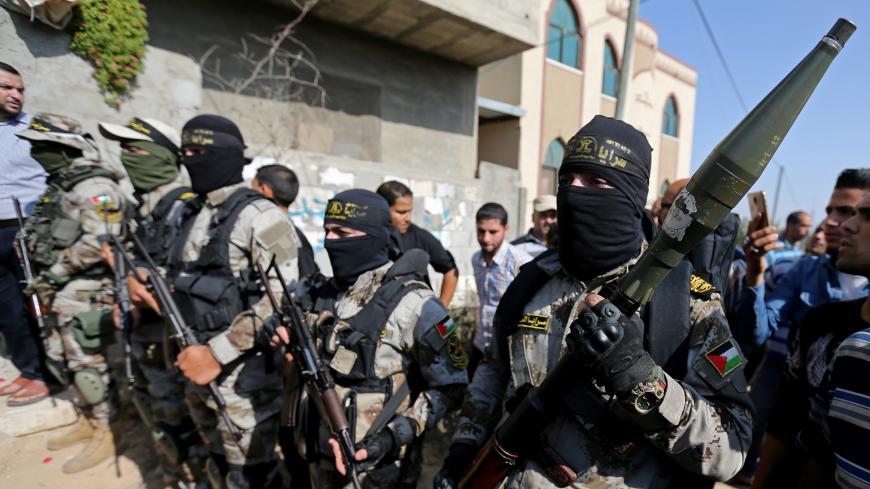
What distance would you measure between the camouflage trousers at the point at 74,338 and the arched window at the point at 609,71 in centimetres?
1548

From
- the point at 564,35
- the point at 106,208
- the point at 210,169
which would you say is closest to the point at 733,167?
the point at 210,169

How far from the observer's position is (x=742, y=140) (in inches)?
36.0

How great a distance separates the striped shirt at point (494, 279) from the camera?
3.53 meters

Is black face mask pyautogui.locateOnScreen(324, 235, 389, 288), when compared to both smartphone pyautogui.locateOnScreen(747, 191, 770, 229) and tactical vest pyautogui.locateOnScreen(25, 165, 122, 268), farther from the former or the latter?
tactical vest pyautogui.locateOnScreen(25, 165, 122, 268)

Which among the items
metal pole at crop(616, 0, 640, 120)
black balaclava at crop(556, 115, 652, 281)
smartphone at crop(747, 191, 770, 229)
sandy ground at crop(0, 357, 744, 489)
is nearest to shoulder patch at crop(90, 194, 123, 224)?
sandy ground at crop(0, 357, 744, 489)

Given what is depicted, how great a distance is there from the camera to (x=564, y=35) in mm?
13227

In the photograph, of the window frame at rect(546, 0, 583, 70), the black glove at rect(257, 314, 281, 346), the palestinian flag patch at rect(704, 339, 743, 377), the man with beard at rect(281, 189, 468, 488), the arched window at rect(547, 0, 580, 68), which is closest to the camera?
the palestinian flag patch at rect(704, 339, 743, 377)

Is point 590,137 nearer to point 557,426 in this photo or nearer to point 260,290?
point 557,426

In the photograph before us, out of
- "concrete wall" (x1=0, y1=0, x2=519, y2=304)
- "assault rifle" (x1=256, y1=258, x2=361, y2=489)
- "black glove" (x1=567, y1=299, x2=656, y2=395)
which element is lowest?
"assault rifle" (x1=256, y1=258, x2=361, y2=489)

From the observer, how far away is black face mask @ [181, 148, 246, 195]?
276 cm

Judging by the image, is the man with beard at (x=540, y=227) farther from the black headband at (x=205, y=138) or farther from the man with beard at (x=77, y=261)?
the man with beard at (x=77, y=261)

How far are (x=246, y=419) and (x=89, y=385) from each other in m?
2.04

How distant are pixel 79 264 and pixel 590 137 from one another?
3.97m

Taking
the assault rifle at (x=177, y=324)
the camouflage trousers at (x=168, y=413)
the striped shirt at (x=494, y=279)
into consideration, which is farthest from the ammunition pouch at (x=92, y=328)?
the striped shirt at (x=494, y=279)
